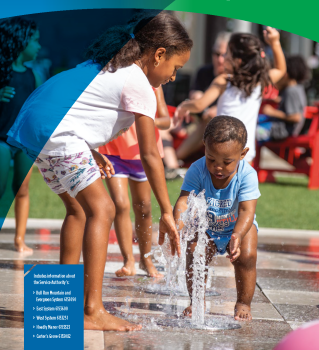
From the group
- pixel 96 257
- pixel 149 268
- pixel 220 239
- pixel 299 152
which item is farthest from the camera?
pixel 299 152

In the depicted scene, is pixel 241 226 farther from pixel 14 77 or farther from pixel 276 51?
pixel 276 51

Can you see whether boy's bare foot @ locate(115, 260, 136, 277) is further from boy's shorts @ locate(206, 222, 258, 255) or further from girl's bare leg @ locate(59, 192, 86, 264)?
boy's shorts @ locate(206, 222, 258, 255)

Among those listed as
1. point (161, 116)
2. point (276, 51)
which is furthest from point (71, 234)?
point (276, 51)

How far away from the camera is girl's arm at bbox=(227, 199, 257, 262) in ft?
9.84

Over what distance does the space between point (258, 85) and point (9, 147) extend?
261cm

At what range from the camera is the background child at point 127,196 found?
4.18 meters

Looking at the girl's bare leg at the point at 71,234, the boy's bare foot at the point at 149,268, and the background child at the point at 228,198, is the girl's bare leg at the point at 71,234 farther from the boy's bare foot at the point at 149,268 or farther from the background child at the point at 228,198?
the boy's bare foot at the point at 149,268

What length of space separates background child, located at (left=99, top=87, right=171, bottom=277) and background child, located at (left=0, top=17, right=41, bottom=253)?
64cm

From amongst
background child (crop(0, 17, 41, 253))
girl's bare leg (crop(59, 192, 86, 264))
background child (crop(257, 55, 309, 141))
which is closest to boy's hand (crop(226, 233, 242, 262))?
girl's bare leg (crop(59, 192, 86, 264))

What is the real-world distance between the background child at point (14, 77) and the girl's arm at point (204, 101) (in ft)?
4.88

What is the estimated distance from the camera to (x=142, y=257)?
4242mm

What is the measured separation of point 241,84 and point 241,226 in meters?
2.48

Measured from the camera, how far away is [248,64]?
17.6 feet

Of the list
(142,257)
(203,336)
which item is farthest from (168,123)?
(203,336)
